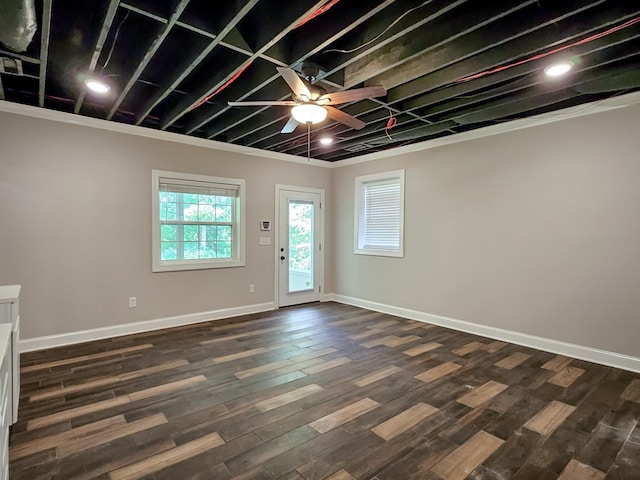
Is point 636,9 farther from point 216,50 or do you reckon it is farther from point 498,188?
point 216,50

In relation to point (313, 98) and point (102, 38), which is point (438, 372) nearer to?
point (313, 98)

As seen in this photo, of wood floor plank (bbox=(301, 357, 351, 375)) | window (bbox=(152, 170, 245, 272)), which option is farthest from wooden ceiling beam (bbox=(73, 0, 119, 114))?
wood floor plank (bbox=(301, 357, 351, 375))

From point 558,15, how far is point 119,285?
4992 millimetres

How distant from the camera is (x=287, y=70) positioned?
96.2 inches

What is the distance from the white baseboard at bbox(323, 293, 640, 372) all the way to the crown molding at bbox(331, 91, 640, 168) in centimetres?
243

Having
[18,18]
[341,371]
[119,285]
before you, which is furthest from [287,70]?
[119,285]

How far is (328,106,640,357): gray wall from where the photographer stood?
3561 mm

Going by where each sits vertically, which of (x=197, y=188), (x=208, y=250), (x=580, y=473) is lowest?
(x=580, y=473)

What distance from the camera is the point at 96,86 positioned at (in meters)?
3.23

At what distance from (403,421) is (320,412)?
1.98 ft

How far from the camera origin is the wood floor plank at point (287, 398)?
2758 mm

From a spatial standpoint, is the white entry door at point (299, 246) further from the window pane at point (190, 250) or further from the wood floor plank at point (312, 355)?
the wood floor plank at point (312, 355)

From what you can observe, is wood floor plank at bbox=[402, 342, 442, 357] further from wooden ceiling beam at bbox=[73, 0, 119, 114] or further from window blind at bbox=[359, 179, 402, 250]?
wooden ceiling beam at bbox=[73, 0, 119, 114]

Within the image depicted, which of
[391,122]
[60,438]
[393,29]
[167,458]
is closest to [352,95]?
[393,29]
